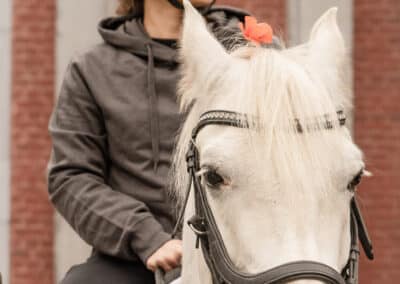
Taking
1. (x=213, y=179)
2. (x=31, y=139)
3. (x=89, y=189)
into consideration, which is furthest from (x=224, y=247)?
(x=31, y=139)

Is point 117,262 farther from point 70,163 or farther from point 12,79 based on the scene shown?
point 12,79

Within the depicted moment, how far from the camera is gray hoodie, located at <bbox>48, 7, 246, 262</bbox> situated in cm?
443

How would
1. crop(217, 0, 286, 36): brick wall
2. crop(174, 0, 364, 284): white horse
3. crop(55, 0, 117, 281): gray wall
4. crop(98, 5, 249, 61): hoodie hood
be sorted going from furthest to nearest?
crop(217, 0, 286, 36): brick wall < crop(55, 0, 117, 281): gray wall < crop(98, 5, 249, 61): hoodie hood < crop(174, 0, 364, 284): white horse

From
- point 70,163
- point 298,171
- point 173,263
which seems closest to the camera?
point 298,171

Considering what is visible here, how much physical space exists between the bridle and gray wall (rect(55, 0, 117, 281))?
578 cm

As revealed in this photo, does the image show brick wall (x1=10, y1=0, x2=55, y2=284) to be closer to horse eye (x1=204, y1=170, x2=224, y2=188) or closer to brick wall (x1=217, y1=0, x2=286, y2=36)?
brick wall (x1=217, y1=0, x2=286, y2=36)

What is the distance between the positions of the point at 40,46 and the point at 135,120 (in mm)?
5595

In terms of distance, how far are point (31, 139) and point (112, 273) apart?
5.54m

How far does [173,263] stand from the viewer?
13.6ft

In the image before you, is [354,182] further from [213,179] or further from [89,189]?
[89,189]

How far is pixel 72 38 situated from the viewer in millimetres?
9602

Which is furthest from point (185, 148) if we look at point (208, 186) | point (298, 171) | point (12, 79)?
point (12, 79)

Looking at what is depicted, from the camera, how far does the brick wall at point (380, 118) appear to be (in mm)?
9914

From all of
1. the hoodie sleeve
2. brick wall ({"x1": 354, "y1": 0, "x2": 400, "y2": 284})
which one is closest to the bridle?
the hoodie sleeve
